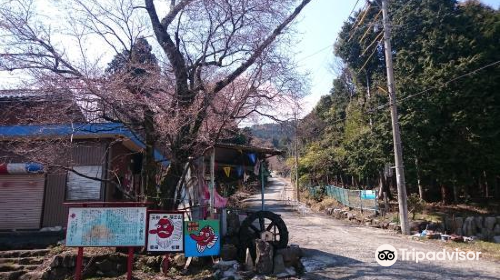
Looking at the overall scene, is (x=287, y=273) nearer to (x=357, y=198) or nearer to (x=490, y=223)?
(x=490, y=223)

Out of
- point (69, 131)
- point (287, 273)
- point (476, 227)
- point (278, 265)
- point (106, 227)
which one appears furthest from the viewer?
point (476, 227)

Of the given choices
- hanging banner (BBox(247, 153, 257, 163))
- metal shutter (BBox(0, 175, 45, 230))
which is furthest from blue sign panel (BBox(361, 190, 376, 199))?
metal shutter (BBox(0, 175, 45, 230))

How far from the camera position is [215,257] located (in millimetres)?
9844

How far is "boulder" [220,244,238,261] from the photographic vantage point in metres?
9.44

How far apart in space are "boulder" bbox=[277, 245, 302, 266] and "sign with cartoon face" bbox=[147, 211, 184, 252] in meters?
2.53

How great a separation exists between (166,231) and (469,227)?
15709 millimetres

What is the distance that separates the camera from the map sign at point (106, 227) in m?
8.55

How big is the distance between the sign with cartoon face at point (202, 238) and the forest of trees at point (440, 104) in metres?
9.41

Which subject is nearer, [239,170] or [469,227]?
[239,170]

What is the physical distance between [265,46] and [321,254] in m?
6.31

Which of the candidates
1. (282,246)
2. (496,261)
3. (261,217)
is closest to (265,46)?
(261,217)

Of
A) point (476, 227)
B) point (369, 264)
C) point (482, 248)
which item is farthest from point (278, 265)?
point (476, 227)

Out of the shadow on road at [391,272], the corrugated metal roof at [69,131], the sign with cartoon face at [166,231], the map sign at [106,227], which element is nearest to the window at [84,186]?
the corrugated metal roof at [69,131]

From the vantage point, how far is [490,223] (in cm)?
1853
